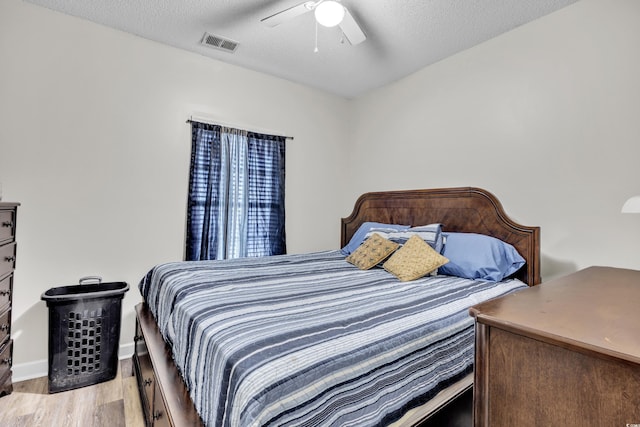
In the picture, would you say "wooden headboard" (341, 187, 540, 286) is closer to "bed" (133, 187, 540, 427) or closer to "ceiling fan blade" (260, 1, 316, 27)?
"bed" (133, 187, 540, 427)

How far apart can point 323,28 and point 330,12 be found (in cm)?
69

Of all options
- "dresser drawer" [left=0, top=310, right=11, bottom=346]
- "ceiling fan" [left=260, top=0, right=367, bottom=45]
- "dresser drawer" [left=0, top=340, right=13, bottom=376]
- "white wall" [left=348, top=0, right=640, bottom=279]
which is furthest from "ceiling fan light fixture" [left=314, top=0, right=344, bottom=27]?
"dresser drawer" [left=0, top=340, right=13, bottom=376]

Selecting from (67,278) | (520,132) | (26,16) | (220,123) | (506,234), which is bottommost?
(67,278)

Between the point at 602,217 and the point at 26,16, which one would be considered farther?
the point at 26,16

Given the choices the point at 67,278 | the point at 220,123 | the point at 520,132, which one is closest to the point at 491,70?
the point at 520,132

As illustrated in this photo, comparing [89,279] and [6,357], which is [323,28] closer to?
[89,279]

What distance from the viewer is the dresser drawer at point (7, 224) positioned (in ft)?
6.12

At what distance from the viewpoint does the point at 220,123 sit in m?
2.96

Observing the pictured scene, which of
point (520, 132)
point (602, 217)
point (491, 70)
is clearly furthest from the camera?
point (491, 70)

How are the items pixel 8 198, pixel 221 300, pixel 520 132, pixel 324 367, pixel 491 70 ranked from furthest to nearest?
pixel 491 70 → pixel 520 132 → pixel 8 198 → pixel 221 300 → pixel 324 367

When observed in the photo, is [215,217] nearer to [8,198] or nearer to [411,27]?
[8,198]

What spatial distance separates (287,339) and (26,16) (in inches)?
117

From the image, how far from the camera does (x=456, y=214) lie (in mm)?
2607

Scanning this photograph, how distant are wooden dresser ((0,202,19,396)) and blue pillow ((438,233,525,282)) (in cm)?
284
